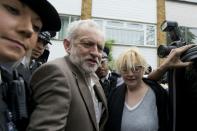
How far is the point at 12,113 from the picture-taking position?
5.13 ft

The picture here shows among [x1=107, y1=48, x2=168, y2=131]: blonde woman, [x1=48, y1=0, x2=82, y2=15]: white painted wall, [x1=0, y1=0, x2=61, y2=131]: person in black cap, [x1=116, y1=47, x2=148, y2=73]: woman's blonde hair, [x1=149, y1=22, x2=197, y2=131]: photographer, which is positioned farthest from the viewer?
[x1=48, y1=0, x2=82, y2=15]: white painted wall

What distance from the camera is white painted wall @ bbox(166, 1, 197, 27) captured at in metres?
16.5

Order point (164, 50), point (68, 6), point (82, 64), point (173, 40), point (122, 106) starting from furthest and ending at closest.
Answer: point (68, 6) < point (122, 106) < point (82, 64) < point (173, 40) < point (164, 50)

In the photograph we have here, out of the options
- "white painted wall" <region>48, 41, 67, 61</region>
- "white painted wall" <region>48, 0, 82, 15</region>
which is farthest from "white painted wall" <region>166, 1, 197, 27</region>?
"white painted wall" <region>48, 41, 67, 61</region>

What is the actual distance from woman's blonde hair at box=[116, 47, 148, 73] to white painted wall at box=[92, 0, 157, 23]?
40.7 feet

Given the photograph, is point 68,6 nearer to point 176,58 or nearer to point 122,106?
point 122,106

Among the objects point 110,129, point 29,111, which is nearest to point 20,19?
point 29,111

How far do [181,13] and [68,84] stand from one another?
594 inches

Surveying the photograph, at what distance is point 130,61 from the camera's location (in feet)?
9.46

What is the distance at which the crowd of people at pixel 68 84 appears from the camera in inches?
57.9

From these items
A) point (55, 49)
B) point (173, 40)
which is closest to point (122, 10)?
point (55, 49)

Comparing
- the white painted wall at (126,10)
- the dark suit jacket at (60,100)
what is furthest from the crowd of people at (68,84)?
the white painted wall at (126,10)

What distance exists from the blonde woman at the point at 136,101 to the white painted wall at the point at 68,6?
474 inches

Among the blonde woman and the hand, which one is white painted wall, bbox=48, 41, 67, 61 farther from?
the hand
